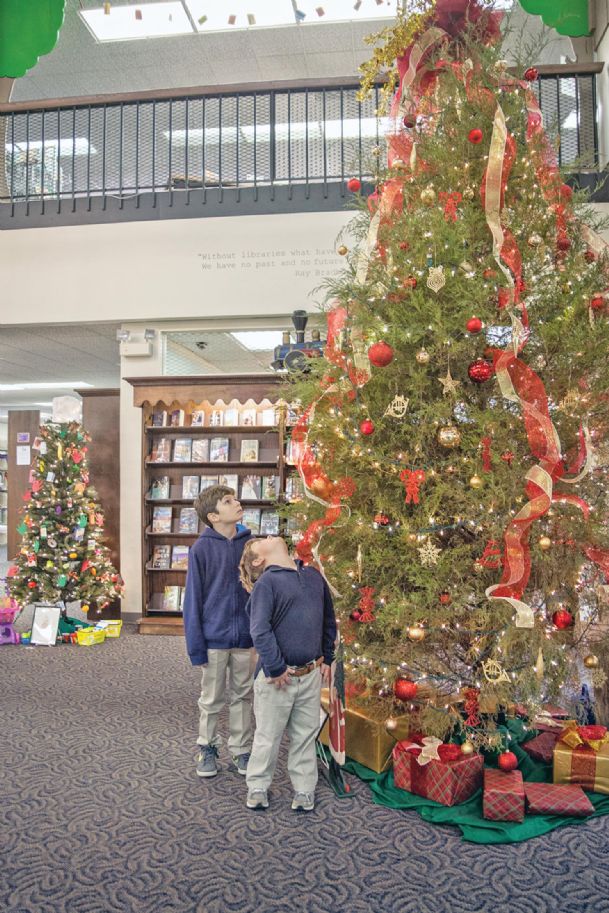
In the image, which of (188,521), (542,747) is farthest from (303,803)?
(188,521)

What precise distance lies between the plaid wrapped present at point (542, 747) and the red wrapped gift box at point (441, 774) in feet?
1.25

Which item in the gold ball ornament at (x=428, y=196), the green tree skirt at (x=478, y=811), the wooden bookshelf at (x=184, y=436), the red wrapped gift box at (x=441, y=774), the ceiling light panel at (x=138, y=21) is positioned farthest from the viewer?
the ceiling light panel at (x=138, y=21)

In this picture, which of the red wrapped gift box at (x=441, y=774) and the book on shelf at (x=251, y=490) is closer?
the red wrapped gift box at (x=441, y=774)

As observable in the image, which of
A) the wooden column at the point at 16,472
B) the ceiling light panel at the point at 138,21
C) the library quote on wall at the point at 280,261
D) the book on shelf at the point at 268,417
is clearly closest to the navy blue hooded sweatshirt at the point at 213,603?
the book on shelf at the point at 268,417

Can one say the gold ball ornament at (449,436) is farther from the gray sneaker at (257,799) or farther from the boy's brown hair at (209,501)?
the gray sneaker at (257,799)

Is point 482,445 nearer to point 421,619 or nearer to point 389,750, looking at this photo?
point 421,619

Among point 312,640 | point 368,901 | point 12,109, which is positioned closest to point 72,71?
point 12,109

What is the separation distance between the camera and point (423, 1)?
3170mm

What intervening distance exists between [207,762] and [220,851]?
0.67 m

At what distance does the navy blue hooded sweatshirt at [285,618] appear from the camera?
257cm

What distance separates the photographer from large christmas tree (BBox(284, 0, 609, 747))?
2.70m

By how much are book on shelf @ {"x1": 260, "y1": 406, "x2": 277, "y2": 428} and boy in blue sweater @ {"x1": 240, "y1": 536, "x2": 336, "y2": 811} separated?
3.43 m

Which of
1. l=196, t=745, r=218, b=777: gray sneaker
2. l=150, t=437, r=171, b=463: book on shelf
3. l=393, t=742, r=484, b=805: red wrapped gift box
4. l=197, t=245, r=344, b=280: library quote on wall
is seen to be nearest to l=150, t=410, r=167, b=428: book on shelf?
l=150, t=437, r=171, b=463: book on shelf

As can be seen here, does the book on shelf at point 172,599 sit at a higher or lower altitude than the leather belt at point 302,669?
lower
